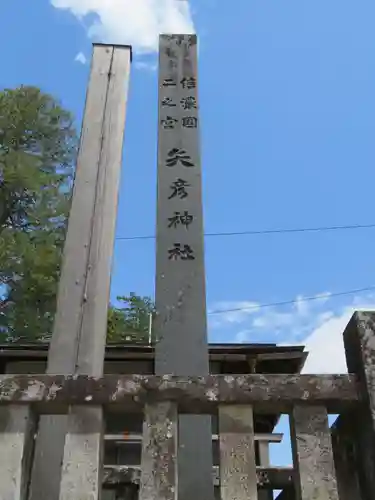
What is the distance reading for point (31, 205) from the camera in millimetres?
12477

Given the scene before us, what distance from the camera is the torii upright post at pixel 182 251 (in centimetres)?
363

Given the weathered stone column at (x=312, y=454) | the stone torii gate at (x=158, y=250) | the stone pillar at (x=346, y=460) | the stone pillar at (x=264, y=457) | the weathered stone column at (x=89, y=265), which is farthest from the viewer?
the stone pillar at (x=264, y=457)

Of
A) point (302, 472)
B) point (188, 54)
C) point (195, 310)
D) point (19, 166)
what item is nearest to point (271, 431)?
point (195, 310)

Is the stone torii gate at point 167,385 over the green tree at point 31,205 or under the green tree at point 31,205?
under

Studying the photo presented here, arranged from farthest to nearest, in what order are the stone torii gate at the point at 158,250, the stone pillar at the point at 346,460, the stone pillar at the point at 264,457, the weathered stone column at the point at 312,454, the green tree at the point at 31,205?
the green tree at the point at 31,205
the stone pillar at the point at 264,457
the stone torii gate at the point at 158,250
the stone pillar at the point at 346,460
the weathered stone column at the point at 312,454

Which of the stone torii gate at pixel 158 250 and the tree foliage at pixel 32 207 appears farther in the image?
the tree foliage at pixel 32 207

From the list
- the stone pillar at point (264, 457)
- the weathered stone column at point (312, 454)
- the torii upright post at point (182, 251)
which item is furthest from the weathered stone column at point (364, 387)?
the stone pillar at point (264, 457)

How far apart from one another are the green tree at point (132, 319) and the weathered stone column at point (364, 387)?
11196 millimetres

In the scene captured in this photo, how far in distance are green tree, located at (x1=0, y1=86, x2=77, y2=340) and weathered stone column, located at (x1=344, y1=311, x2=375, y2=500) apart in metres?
9.58

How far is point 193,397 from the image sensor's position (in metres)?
2.06

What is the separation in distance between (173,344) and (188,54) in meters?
3.17

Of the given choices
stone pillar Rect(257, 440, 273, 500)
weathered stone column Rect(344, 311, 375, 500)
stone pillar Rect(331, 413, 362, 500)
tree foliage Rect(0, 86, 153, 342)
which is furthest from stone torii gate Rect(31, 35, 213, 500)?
tree foliage Rect(0, 86, 153, 342)

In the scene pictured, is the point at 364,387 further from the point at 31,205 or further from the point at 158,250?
the point at 31,205

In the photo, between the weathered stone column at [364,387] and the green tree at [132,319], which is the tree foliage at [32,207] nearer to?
the green tree at [132,319]
